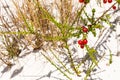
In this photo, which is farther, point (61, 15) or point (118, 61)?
point (61, 15)

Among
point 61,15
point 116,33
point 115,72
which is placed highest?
point 61,15

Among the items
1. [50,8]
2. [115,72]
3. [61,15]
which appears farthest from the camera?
[50,8]

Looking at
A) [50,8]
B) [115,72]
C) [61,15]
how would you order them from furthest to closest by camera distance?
[50,8]
[61,15]
[115,72]

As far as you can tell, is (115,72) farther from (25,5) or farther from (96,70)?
(25,5)

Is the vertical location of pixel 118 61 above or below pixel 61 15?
below

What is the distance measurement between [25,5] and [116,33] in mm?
687

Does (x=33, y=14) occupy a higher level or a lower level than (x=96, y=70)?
higher

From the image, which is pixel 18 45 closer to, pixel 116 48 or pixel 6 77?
pixel 6 77

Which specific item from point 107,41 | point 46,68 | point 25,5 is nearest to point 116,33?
point 107,41

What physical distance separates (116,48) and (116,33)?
0.14 m

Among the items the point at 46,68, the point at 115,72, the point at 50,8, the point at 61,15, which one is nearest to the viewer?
the point at 115,72

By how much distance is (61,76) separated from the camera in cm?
177

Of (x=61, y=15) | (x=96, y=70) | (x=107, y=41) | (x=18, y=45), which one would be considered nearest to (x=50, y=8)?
(x=61, y=15)

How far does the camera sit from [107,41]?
193 centimetres
